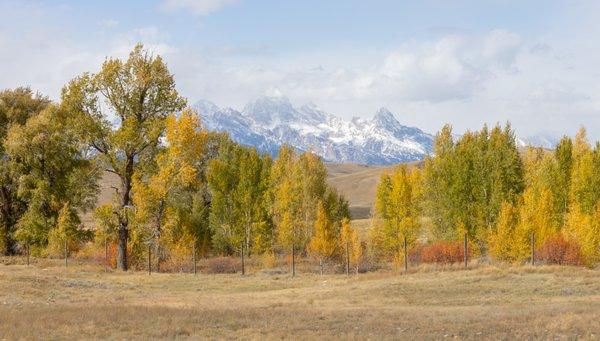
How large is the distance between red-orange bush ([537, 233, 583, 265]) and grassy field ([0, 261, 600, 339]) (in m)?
11.8

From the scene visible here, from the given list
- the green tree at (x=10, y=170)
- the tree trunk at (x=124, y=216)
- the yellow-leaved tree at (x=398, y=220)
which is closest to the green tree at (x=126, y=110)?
the tree trunk at (x=124, y=216)

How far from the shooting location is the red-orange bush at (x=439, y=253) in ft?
195

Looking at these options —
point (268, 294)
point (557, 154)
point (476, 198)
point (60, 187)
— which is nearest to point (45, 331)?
point (268, 294)

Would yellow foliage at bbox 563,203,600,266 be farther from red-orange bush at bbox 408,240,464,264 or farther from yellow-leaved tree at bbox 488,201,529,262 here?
red-orange bush at bbox 408,240,464,264

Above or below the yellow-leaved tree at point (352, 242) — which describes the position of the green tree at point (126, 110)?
above

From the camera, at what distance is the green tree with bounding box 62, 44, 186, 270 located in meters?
49.6

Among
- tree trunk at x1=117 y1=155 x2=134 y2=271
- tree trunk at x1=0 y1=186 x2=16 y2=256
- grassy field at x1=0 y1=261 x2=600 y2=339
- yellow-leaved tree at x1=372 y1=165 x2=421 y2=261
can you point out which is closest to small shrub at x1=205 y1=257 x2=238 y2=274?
tree trunk at x1=117 y1=155 x2=134 y2=271

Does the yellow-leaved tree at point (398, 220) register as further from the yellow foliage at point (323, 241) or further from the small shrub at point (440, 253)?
the yellow foliage at point (323, 241)

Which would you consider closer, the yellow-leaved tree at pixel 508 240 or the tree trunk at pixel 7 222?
the yellow-leaved tree at pixel 508 240

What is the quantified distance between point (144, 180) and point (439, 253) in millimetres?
28608

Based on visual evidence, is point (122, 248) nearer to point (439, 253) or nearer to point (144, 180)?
point (144, 180)

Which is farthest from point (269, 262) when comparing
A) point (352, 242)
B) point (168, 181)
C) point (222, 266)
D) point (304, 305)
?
point (304, 305)

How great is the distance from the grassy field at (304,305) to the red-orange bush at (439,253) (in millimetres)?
17404

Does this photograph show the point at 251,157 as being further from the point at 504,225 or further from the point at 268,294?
the point at 268,294
